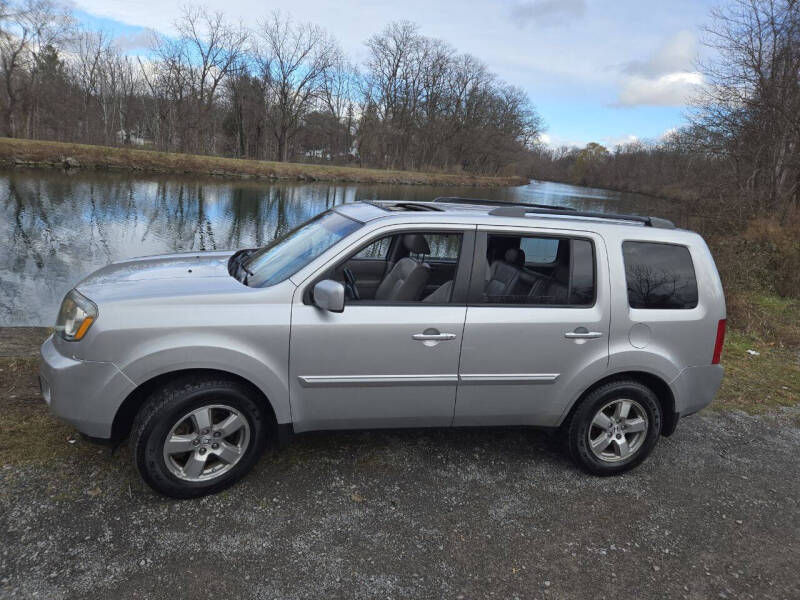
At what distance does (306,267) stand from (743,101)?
1842cm

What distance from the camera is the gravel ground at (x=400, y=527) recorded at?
8.80 feet

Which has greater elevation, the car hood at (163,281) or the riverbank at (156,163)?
the riverbank at (156,163)

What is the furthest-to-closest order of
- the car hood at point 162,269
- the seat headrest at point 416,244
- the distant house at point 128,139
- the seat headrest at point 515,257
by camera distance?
1. the distant house at point 128,139
2. the seat headrest at point 416,244
3. the seat headrest at point 515,257
4. the car hood at point 162,269

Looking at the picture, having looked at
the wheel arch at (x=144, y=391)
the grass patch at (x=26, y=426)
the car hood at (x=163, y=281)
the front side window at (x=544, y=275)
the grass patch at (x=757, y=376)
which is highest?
the front side window at (x=544, y=275)

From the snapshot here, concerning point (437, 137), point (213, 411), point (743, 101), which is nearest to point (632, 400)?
point (213, 411)

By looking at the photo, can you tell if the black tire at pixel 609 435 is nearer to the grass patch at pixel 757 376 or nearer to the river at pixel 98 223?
the grass patch at pixel 757 376

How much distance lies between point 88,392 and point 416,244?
235 centimetres

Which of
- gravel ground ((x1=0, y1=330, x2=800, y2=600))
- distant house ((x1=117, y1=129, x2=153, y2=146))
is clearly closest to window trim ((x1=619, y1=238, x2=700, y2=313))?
gravel ground ((x1=0, y1=330, x2=800, y2=600))

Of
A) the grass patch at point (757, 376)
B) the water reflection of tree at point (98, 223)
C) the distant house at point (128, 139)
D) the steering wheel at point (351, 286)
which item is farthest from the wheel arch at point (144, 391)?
the distant house at point (128, 139)

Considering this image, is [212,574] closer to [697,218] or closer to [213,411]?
[213,411]

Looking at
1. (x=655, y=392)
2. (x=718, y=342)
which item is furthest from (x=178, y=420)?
(x=718, y=342)

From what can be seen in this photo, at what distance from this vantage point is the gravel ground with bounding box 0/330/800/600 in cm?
268

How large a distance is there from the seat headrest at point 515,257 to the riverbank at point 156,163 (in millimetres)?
33146

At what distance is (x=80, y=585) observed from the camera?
251 cm
